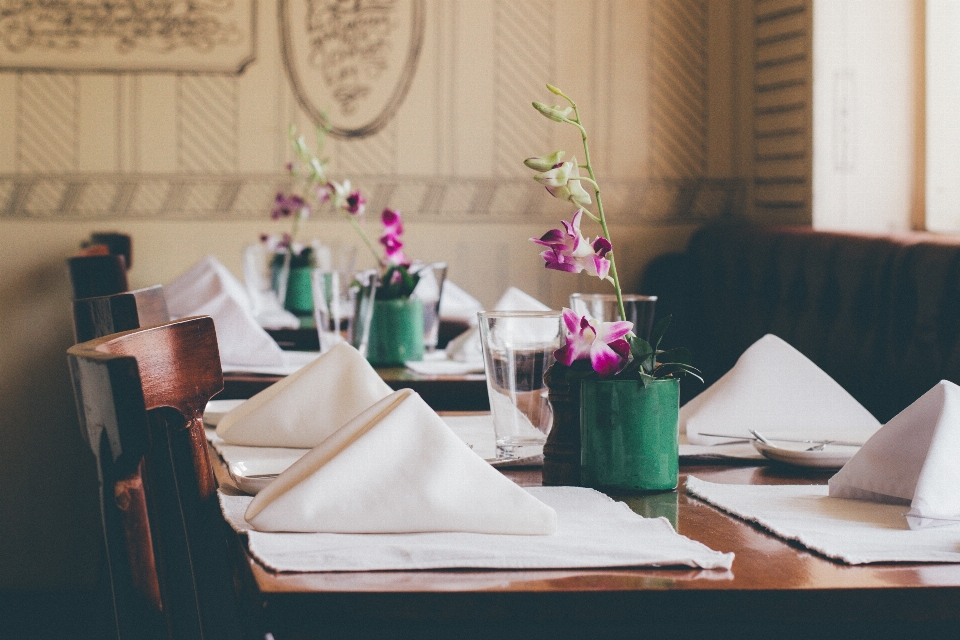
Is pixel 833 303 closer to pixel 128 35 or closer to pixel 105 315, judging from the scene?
pixel 105 315

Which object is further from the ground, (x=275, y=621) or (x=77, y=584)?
(x=275, y=621)

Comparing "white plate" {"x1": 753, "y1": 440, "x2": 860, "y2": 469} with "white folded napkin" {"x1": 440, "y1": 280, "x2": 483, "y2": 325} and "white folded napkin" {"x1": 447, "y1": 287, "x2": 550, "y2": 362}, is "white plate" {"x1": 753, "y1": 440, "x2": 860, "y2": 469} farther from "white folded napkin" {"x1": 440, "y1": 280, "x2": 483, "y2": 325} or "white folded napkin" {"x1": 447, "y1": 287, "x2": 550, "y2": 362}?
"white folded napkin" {"x1": 440, "y1": 280, "x2": 483, "y2": 325}

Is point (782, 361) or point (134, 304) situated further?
point (782, 361)

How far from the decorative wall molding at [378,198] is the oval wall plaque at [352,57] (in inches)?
10.2

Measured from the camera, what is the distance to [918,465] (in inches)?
32.1

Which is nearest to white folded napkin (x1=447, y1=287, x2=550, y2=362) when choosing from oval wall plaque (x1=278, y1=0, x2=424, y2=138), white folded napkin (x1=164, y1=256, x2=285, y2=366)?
white folded napkin (x1=164, y1=256, x2=285, y2=366)

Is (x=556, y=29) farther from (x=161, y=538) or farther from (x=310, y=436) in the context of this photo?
(x=161, y=538)

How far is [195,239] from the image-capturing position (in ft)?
12.2

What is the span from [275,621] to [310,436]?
0.51 m

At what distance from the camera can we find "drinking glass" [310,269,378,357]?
1775 millimetres

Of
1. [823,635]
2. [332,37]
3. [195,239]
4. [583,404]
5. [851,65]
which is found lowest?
[823,635]

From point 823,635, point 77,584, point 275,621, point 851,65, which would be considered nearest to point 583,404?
point 823,635

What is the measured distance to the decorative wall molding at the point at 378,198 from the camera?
3668 mm

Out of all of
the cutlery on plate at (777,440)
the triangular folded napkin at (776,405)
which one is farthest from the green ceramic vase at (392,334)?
the cutlery on plate at (777,440)
